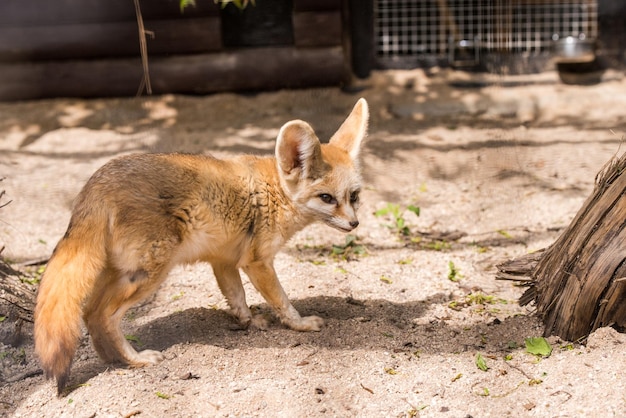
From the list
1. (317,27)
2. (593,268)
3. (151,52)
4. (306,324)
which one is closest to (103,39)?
(151,52)

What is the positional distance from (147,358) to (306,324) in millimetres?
760

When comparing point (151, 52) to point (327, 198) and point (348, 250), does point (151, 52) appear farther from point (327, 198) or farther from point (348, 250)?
point (327, 198)

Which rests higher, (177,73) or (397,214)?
(177,73)

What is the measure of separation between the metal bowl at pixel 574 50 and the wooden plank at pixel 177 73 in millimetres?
2326

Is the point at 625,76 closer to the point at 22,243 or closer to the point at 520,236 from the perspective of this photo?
the point at 520,236

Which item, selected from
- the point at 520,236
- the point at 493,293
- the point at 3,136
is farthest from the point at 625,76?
the point at 3,136

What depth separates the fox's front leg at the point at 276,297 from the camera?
3254 millimetres

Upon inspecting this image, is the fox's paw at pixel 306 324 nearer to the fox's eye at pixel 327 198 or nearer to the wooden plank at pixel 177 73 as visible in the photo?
the fox's eye at pixel 327 198

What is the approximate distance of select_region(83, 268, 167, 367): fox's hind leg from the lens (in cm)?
285

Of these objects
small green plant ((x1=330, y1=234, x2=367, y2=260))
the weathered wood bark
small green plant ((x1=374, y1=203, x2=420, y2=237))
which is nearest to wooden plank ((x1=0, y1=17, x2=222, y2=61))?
small green plant ((x1=374, y1=203, x2=420, y2=237))

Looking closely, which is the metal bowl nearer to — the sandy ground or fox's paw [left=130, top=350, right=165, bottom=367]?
the sandy ground

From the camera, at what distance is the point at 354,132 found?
362cm

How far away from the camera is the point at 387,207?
4859mm

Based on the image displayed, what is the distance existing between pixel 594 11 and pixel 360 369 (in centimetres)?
651
